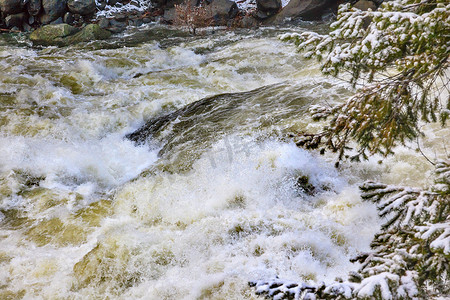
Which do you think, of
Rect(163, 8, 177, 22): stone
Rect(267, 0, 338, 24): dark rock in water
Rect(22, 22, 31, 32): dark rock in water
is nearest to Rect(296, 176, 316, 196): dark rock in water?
Rect(267, 0, 338, 24): dark rock in water

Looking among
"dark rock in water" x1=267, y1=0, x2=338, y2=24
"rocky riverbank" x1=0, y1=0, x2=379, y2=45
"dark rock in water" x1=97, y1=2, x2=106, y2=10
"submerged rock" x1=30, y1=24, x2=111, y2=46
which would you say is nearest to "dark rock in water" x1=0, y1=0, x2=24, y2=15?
"rocky riverbank" x1=0, y1=0, x2=379, y2=45

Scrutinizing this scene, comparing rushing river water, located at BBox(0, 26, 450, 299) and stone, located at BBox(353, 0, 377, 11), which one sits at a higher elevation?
stone, located at BBox(353, 0, 377, 11)

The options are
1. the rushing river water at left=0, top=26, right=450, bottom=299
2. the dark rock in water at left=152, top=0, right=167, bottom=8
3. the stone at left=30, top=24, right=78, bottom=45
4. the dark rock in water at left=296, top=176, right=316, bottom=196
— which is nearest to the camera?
the rushing river water at left=0, top=26, right=450, bottom=299

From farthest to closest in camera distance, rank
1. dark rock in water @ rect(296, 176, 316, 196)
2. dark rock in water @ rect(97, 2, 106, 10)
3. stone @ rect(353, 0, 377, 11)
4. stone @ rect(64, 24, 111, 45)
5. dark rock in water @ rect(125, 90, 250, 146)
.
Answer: dark rock in water @ rect(97, 2, 106, 10) → stone @ rect(64, 24, 111, 45) → stone @ rect(353, 0, 377, 11) → dark rock in water @ rect(125, 90, 250, 146) → dark rock in water @ rect(296, 176, 316, 196)

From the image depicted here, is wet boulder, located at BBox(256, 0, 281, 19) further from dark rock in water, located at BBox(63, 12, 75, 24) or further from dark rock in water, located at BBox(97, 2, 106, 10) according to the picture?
dark rock in water, located at BBox(63, 12, 75, 24)

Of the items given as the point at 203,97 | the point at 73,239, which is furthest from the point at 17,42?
the point at 73,239

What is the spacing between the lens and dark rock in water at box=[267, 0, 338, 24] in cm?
1428

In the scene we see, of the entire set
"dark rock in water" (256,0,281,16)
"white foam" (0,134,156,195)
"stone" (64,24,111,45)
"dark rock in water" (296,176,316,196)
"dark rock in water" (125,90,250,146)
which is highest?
"dark rock in water" (256,0,281,16)

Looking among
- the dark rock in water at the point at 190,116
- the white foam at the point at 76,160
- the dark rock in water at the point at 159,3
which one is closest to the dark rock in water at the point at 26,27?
the dark rock in water at the point at 159,3

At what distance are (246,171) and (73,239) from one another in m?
2.62

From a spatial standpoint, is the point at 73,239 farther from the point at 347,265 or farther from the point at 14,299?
the point at 347,265

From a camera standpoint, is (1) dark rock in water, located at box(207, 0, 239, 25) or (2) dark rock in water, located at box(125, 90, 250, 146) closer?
(2) dark rock in water, located at box(125, 90, 250, 146)

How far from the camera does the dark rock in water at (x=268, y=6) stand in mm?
15180

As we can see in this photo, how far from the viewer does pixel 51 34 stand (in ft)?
46.7
